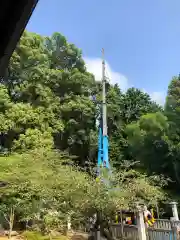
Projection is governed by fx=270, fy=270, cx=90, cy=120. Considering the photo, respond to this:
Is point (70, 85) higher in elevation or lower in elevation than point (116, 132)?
higher

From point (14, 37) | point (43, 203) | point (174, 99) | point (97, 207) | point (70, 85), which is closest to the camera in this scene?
point (14, 37)

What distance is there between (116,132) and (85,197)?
14.0m

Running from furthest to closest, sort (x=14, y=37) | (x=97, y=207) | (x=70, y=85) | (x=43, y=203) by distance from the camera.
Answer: (x=70, y=85)
(x=43, y=203)
(x=97, y=207)
(x=14, y=37)

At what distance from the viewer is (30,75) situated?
62.2 ft

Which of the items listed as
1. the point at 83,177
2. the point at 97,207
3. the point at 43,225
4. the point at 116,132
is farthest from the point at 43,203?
the point at 116,132

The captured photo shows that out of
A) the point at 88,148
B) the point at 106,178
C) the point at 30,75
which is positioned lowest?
the point at 106,178

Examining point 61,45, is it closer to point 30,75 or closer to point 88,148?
point 30,75

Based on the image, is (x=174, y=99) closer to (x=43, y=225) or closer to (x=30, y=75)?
(x=30, y=75)

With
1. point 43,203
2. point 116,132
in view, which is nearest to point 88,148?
point 116,132

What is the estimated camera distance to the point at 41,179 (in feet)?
36.6

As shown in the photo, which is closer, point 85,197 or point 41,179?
point 85,197

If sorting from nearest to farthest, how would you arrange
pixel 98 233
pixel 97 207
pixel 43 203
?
pixel 97 207 → pixel 98 233 → pixel 43 203

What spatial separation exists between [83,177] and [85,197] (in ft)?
3.54

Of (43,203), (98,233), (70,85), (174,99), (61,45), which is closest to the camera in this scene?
(98,233)
